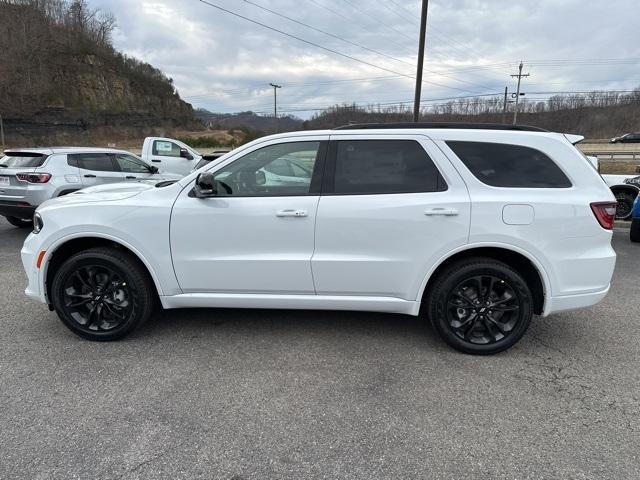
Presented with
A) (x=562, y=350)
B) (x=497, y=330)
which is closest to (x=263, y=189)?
(x=497, y=330)

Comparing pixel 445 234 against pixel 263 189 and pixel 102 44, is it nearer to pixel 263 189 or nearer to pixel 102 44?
pixel 263 189

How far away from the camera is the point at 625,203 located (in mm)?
9492

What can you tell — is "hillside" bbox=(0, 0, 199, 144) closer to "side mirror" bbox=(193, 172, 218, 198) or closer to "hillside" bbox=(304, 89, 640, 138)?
"hillside" bbox=(304, 89, 640, 138)

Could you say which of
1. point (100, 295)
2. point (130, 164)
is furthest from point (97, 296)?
point (130, 164)

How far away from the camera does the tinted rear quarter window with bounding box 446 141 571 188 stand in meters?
3.38

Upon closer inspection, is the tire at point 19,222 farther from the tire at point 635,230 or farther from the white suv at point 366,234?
the tire at point 635,230

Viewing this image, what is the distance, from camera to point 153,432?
8.52 feet

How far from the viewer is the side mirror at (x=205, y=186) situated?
11.3ft

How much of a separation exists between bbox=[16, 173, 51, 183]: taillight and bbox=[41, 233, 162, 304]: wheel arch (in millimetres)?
4863

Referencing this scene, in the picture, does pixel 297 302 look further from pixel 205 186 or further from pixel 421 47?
pixel 421 47

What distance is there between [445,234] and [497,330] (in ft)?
3.00

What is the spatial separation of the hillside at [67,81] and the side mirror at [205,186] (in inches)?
2743

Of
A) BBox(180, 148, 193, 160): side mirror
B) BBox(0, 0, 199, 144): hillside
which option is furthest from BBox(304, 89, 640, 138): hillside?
BBox(180, 148, 193, 160): side mirror

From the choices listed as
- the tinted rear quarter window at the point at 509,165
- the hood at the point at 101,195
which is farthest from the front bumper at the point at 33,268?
the tinted rear quarter window at the point at 509,165
